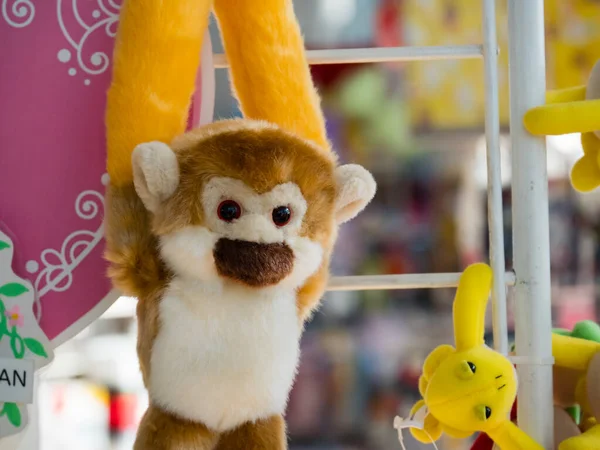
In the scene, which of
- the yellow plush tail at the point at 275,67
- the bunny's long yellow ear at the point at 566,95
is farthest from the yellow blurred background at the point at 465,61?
the yellow plush tail at the point at 275,67

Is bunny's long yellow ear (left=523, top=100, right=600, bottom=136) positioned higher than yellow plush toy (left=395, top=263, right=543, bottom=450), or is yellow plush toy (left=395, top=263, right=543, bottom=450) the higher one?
bunny's long yellow ear (left=523, top=100, right=600, bottom=136)

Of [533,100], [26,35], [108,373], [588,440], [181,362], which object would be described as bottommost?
[108,373]

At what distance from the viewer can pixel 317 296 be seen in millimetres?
654

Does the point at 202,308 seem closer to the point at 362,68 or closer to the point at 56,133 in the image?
the point at 56,133

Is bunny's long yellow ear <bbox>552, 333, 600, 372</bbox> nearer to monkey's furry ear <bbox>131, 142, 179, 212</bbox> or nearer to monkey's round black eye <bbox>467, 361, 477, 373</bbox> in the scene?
monkey's round black eye <bbox>467, 361, 477, 373</bbox>

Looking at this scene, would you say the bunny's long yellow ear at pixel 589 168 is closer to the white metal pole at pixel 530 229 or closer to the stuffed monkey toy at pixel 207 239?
the white metal pole at pixel 530 229

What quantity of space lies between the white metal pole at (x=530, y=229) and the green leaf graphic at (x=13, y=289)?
19.9 inches

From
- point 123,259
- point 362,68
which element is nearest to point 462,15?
point 362,68

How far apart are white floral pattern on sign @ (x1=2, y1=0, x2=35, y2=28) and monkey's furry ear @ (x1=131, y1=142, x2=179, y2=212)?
10.2 inches

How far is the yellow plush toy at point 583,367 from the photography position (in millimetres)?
693

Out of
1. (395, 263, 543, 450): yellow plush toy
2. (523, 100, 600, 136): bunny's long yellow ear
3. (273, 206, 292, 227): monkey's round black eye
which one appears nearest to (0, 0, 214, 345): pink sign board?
(273, 206, 292, 227): monkey's round black eye

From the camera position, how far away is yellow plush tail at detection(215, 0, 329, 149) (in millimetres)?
680

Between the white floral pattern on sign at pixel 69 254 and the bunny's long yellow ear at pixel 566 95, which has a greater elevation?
the bunny's long yellow ear at pixel 566 95

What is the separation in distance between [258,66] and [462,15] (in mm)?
1358
